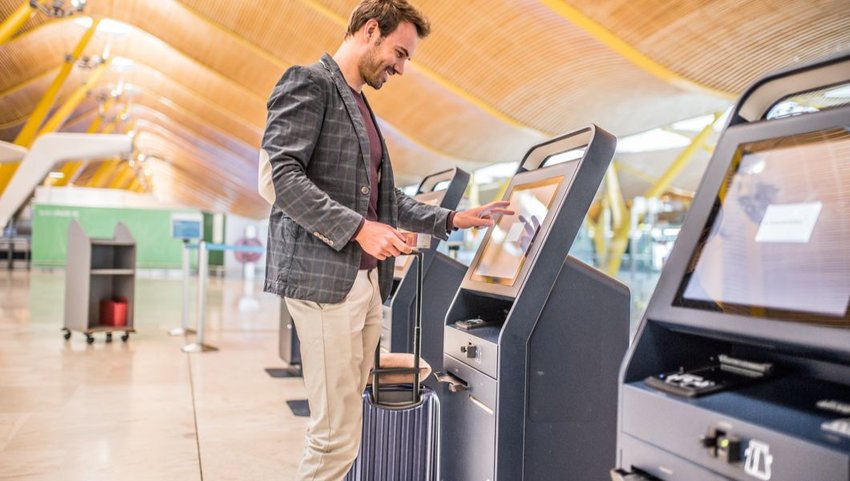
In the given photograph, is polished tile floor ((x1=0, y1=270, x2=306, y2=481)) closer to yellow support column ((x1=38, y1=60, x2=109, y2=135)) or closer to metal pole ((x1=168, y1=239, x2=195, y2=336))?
metal pole ((x1=168, y1=239, x2=195, y2=336))

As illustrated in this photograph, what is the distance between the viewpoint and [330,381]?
1.75m

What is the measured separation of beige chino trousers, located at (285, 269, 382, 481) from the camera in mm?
1746

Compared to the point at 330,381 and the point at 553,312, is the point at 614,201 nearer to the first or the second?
the point at 553,312

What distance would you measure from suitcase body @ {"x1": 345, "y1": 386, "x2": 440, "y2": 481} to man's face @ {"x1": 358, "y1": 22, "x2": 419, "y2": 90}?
1.02 metres

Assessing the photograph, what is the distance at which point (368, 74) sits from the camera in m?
1.89

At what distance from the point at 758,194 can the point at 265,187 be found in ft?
3.69

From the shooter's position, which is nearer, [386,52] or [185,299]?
[386,52]

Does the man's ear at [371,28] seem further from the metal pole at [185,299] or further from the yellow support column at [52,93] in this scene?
the yellow support column at [52,93]

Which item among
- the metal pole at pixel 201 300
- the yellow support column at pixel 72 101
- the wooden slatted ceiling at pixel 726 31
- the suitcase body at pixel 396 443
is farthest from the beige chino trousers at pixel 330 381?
the yellow support column at pixel 72 101

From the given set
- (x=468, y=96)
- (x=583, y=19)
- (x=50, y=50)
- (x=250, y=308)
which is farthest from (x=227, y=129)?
(x=583, y=19)

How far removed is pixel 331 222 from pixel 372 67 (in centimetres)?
51

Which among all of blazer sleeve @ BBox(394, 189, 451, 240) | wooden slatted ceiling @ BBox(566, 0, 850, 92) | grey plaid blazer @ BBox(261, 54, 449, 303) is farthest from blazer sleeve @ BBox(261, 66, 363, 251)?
wooden slatted ceiling @ BBox(566, 0, 850, 92)

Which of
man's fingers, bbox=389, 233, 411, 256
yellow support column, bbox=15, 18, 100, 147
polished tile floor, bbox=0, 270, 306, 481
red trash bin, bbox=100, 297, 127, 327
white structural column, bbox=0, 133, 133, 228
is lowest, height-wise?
polished tile floor, bbox=0, 270, 306, 481

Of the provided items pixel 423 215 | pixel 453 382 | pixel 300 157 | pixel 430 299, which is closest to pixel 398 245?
pixel 300 157
